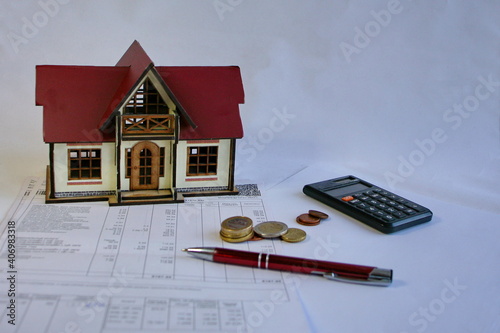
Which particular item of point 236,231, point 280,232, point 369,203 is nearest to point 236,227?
point 236,231

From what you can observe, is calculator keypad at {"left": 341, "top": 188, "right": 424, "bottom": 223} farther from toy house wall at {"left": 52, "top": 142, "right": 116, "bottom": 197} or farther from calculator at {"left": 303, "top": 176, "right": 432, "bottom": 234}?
toy house wall at {"left": 52, "top": 142, "right": 116, "bottom": 197}

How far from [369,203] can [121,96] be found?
3.29ft

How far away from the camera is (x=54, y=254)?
214 centimetres

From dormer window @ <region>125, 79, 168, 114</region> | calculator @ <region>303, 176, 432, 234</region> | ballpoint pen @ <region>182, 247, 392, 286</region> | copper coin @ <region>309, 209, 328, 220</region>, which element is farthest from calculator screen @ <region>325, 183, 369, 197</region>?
dormer window @ <region>125, 79, 168, 114</region>

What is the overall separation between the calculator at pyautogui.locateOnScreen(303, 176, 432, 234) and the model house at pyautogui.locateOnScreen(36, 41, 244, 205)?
39 cm

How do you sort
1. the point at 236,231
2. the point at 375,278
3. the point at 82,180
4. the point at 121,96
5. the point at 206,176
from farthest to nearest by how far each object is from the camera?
the point at 206,176 < the point at 82,180 < the point at 121,96 < the point at 236,231 < the point at 375,278

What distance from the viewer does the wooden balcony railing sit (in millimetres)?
2518

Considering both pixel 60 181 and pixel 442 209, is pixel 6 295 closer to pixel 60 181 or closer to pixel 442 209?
pixel 60 181

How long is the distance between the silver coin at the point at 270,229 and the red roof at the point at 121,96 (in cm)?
43

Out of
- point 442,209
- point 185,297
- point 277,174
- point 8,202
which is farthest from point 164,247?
point 442,209

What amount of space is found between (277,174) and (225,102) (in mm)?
445

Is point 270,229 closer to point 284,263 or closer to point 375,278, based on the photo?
point 284,263

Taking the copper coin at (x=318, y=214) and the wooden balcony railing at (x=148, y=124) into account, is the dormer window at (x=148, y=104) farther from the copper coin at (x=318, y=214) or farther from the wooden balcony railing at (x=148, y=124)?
the copper coin at (x=318, y=214)

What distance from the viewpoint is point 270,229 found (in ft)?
7.75
